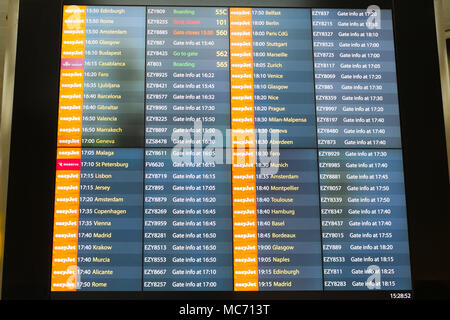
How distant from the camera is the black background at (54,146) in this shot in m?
1.96

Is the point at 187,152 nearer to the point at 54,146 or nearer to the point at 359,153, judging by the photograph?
the point at 54,146

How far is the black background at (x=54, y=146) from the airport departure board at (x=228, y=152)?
44 mm

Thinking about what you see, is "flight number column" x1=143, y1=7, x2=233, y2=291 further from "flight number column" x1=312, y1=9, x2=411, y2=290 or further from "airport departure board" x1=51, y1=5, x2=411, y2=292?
"flight number column" x1=312, y1=9, x2=411, y2=290

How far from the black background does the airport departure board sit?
4 cm

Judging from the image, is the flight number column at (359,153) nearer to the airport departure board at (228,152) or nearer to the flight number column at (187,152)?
the airport departure board at (228,152)

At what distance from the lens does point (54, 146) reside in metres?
2.03

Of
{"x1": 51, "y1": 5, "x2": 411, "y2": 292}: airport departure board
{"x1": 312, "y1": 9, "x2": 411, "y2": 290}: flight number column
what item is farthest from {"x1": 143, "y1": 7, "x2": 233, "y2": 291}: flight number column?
{"x1": 312, "y1": 9, "x2": 411, "y2": 290}: flight number column

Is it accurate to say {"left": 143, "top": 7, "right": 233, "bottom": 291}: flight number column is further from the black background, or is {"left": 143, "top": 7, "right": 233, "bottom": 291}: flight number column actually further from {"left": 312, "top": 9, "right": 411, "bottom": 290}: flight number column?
{"left": 312, "top": 9, "right": 411, "bottom": 290}: flight number column

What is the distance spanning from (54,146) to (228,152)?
664mm

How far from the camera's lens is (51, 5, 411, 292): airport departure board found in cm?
194

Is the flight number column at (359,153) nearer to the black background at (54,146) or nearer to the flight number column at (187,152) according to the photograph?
the black background at (54,146)

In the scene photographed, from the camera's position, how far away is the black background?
1959 millimetres

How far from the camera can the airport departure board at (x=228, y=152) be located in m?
1.94

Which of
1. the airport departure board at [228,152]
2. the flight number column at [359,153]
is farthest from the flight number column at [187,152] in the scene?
the flight number column at [359,153]
